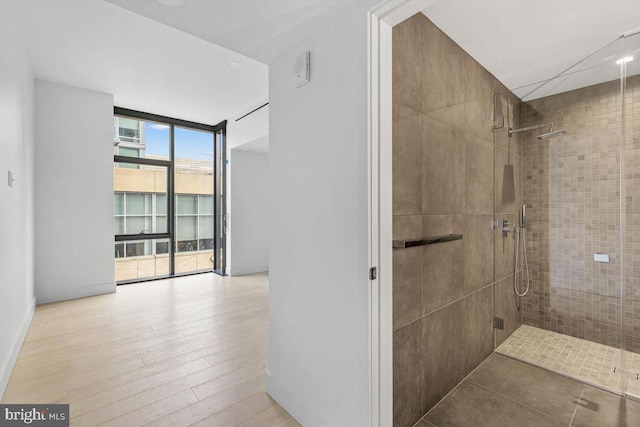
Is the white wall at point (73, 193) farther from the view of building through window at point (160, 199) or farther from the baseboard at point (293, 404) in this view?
the baseboard at point (293, 404)

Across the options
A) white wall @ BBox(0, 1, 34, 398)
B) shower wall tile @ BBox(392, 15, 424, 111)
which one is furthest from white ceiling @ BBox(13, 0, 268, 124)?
shower wall tile @ BBox(392, 15, 424, 111)

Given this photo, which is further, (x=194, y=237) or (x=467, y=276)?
(x=194, y=237)

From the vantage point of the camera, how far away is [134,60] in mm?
3297

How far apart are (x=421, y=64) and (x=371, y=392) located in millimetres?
1751

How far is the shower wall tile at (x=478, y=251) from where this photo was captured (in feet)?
7.24

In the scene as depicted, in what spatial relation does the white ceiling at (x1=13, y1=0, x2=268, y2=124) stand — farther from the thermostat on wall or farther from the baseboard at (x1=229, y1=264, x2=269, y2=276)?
the baseboard at (x1=229, y1=264, x2=269, y2=276)

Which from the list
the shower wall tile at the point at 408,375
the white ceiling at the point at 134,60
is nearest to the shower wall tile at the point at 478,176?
the shower wall tile at the point at 408,375

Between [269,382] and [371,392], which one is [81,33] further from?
[371,392]

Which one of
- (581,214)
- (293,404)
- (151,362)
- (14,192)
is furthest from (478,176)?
(14,192)

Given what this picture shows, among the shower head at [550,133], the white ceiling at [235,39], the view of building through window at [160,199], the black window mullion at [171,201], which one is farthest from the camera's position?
the black window mullion at [171,201]

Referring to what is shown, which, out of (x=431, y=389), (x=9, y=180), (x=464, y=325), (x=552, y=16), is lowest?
(x=431, y=389)

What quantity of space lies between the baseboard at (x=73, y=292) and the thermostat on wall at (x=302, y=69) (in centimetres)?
435

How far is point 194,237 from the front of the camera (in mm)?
5586

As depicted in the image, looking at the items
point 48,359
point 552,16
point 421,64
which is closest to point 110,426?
point 48,359
